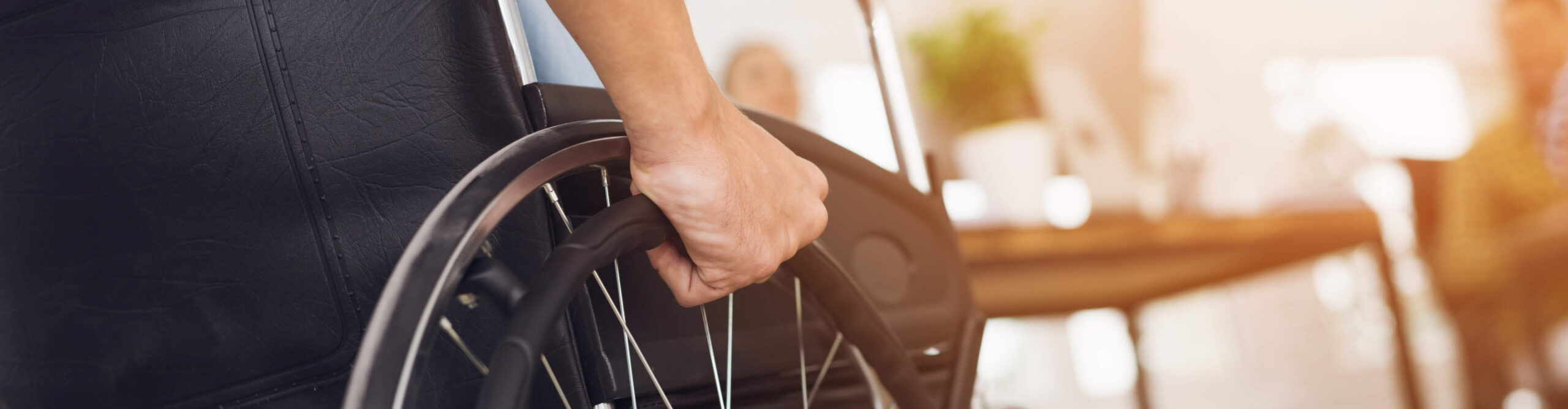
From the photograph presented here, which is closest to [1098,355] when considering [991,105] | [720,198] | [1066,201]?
[1066,201]

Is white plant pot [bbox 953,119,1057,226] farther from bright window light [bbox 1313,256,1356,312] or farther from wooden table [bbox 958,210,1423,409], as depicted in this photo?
bright window light [bbox 1313,256,1356,312]

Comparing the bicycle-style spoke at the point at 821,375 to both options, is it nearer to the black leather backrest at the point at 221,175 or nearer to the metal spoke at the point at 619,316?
the metal spoke at the point at 619,316

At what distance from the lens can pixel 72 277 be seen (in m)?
0.60

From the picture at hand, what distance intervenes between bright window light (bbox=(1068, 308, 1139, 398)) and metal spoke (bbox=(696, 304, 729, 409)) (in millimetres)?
2447

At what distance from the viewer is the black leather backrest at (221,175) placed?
52 centimetres

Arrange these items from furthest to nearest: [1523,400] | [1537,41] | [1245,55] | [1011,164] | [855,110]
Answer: [1245,55] < [1537,41] < [1523,400] < [1011,164] < [855,110]

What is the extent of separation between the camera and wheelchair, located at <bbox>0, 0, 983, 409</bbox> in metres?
0.52

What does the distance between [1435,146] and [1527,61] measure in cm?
36

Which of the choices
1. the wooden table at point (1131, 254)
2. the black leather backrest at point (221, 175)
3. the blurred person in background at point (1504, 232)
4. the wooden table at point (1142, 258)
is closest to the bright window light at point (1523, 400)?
the blurred person in background at point (1504, 232)

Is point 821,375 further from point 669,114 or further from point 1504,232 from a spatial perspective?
point 1504,232

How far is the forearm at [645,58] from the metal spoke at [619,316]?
62 mm

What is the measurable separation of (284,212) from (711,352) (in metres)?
0.26

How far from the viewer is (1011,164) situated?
2246mm

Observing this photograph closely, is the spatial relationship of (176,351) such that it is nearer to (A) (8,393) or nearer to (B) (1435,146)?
(A) (8,393)
